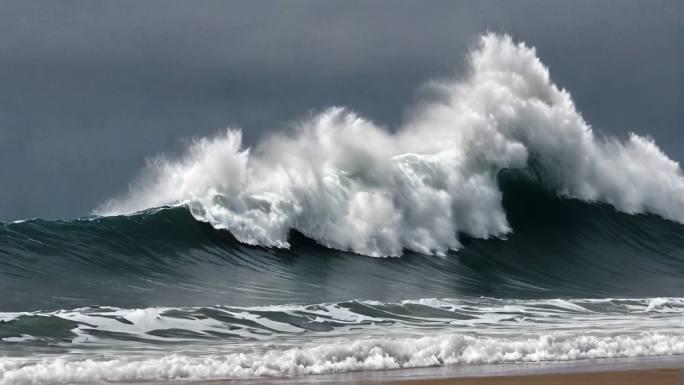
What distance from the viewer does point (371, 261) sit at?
1986 cm

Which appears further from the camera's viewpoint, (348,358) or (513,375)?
(348,358)

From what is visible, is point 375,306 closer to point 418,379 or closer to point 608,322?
point 608,322

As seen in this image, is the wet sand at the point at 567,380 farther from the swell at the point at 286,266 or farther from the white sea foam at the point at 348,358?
the swell at the point at 286,266

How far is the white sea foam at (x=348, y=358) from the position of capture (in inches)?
356

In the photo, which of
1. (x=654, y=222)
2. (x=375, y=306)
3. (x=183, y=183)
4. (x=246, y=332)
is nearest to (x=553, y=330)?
(x=375, y=306)

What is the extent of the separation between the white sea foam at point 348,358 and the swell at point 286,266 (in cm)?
391

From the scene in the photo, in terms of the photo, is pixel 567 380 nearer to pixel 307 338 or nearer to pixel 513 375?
pixel 513 375

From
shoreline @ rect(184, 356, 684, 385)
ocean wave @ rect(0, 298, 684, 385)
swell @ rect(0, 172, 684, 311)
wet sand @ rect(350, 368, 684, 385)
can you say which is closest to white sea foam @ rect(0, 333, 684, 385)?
ocean wave @ rect(0, 298, 684, 385)

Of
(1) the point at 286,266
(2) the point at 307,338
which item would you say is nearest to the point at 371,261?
(1) the point at 286,266

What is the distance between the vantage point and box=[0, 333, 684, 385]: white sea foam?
29.7 feet

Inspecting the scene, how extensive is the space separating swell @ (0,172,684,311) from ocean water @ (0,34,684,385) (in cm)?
6

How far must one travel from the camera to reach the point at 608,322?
1380 centimetres

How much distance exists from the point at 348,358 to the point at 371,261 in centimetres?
992

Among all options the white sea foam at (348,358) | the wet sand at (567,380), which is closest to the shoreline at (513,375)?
the wet sand at (567,380)
